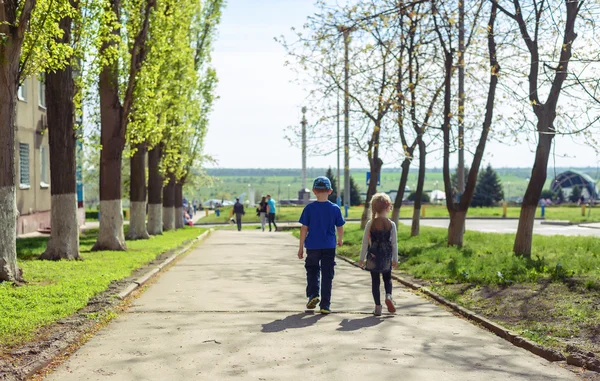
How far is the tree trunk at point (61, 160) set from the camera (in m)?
16.9

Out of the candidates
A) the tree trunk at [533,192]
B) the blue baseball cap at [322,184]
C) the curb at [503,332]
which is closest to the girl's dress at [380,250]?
the blue baseball cap at [322,184]

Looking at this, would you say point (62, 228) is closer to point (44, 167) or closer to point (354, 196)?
point (44, 167)

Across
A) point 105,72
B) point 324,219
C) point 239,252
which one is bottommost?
point 239,252

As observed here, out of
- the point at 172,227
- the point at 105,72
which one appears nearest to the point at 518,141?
the point at 105,72

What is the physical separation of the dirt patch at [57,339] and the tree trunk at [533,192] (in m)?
8.78

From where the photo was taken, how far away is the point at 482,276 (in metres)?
13.0

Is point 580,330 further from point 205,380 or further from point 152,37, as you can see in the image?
point 152,37

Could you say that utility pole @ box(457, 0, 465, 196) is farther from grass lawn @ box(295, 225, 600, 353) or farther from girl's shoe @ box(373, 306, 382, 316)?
girl's shoe @ box(373, 306, 382, 316)

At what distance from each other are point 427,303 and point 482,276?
2.07 m

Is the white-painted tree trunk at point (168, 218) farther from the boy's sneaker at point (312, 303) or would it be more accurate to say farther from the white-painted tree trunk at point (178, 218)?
the boy's sneaker at point (312, 303)

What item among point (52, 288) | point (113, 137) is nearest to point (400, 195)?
point (113, 137)

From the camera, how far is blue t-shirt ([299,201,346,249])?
32.4 ft

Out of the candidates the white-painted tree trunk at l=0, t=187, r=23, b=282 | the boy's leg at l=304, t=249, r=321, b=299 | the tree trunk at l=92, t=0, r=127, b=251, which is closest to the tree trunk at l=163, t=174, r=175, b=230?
the tree trunk at l=92, t=0, r=127, b=251

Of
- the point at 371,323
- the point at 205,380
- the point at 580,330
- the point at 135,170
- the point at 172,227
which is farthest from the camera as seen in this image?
the point at 172,227
